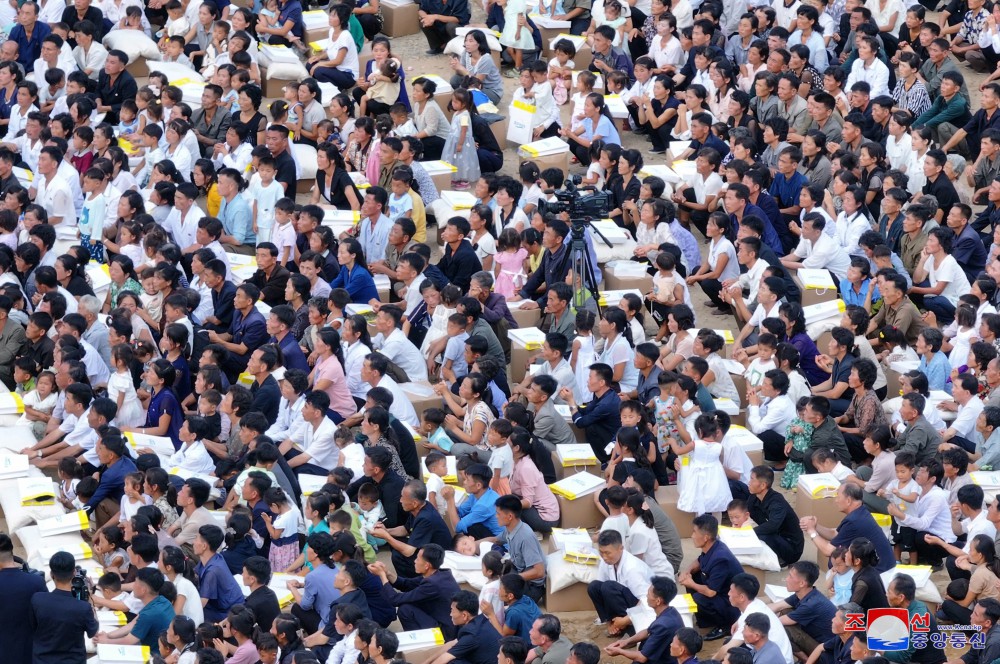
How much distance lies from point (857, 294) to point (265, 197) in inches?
192

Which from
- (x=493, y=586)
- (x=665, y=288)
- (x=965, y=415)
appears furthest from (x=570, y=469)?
(x=965, y=415)

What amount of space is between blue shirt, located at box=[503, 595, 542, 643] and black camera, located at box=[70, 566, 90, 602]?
2.47 meters

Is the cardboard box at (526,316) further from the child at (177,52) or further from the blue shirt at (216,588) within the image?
the child at (177,52)

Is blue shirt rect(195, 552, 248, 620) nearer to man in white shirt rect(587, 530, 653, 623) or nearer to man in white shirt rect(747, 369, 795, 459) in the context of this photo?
man in white shirt rect(587, 530, 653, 623)

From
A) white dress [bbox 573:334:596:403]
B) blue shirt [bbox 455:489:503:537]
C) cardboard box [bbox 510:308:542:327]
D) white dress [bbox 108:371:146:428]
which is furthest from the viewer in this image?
cardboard box [bbox 510:308:542:327]

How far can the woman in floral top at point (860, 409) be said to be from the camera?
41.6 ft

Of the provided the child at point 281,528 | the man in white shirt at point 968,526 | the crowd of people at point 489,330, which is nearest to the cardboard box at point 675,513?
the crowd of people at point 489,330

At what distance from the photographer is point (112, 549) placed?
11211mm

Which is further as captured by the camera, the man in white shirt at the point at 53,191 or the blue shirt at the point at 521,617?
the man in white shirt at the point at 53,191

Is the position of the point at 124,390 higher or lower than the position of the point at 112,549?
higher

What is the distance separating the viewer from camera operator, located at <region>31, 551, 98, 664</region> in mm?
10047

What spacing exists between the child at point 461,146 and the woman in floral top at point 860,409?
4515 millimetres

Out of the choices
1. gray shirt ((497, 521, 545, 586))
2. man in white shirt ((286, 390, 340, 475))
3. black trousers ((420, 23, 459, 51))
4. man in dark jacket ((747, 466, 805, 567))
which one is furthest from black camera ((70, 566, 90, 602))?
black trousers ((420, 23, 459, 51))

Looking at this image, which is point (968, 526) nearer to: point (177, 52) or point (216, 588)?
point (216, 588)
